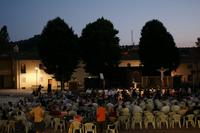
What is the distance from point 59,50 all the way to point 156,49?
11722 millimetres

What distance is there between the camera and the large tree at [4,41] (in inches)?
4236

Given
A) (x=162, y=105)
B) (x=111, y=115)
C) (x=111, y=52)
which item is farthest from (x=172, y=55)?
(x=111, y=115)

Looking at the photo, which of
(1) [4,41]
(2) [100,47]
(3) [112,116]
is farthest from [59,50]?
(1) [4,41]

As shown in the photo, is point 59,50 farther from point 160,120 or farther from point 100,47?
point 160,120

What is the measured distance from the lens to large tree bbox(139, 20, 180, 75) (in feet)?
211

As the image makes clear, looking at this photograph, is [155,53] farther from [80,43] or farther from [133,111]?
[133,111]

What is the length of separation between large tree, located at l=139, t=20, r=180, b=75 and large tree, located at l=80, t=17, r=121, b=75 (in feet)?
10.9

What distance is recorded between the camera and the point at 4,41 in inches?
4360

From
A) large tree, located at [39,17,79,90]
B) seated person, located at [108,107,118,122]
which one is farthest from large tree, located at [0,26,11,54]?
seated person, located at [108,107,118,122]

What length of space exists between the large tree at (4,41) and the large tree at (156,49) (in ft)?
155

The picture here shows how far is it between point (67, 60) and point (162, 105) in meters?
37.5

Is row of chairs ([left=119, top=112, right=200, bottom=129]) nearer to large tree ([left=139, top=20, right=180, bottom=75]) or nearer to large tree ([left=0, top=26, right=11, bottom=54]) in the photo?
large tree ([left=139, top=20, right=180, bottom=75])

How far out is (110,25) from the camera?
A: 66.4m

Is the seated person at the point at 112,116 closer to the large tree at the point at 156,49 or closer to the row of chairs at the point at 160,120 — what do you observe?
the row of chairs at the point at 160,120
